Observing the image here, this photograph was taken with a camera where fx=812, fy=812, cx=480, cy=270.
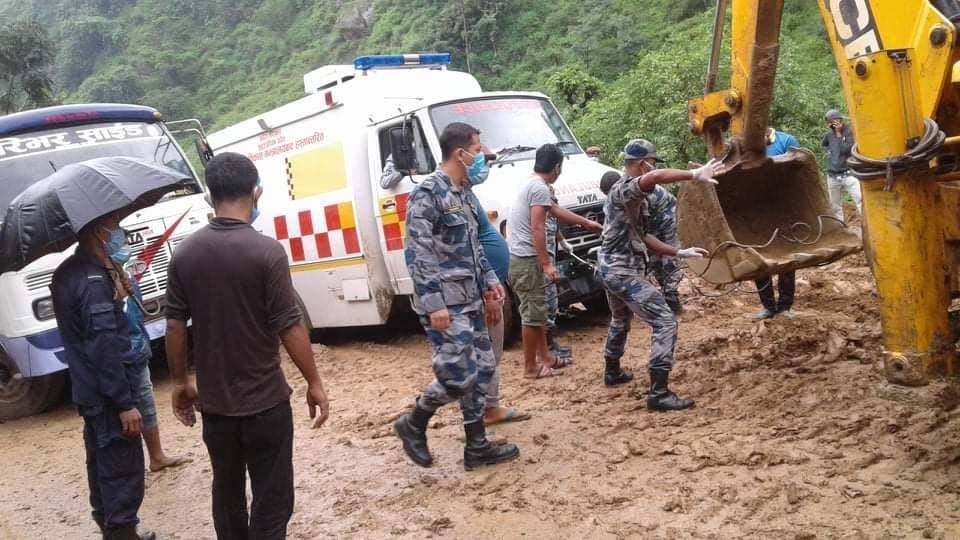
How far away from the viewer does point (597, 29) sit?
79.4 ft

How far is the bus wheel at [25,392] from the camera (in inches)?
266

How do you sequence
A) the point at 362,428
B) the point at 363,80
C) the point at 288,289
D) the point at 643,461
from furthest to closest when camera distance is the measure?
the point at 363,80, the point at 362,428, the point at 643,461, the point at 288,289

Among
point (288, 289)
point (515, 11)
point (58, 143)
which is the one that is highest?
point (515, 11)

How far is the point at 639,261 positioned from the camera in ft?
16.1

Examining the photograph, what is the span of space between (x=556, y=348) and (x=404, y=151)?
6.86 feet

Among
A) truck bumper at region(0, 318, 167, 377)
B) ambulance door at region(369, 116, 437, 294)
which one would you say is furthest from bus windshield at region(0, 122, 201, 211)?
ambulance door at region(369, 116, 437, 294)

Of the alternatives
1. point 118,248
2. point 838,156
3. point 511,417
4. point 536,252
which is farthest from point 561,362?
point 838,156

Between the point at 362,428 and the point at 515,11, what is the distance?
25734 mm

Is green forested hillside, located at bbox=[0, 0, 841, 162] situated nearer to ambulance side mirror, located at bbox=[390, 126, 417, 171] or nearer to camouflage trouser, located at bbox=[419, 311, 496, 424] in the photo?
ambulance side mirror, located at bbox=[390, 126, 417, 171]

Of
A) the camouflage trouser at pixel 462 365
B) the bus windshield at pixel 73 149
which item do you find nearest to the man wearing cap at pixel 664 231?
the camouflage trouser at pixel 462 365

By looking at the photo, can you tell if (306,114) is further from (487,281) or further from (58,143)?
(487,281)

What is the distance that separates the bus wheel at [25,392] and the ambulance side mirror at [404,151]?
3.30 meters

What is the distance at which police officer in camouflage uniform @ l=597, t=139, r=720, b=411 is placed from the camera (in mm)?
4695

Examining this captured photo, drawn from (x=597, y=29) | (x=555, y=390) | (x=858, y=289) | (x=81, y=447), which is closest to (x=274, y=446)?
(x=555, y=390)
